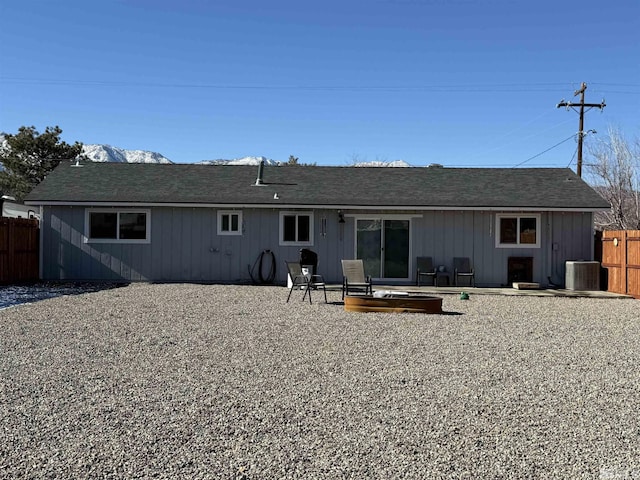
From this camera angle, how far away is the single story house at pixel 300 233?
15.8 metres

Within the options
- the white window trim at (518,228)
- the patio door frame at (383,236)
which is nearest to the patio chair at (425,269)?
the patio door frame at (383,236)

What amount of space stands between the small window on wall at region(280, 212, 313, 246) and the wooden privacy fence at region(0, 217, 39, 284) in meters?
6.45

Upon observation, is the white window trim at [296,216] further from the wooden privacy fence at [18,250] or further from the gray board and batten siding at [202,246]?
the wooden privacy fence at [18,250]

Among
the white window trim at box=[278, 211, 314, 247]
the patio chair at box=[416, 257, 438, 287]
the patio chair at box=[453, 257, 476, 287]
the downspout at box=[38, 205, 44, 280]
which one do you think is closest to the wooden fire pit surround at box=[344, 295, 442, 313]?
the patio chair at box=[416, 257, 438, 287]

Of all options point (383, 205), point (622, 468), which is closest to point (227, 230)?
point (383, 205)

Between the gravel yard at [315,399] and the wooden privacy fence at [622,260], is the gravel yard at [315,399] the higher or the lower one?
the lower one

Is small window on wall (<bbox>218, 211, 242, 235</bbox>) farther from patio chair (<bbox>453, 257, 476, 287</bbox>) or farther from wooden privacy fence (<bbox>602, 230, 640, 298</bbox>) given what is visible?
wooden privacy fence (<bbox>602, 230, 640, 298</bbox>)

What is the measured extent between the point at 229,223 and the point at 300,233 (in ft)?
6.14

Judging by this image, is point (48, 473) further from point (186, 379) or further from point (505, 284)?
point (505, 284)

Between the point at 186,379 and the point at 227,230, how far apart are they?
10882 mm

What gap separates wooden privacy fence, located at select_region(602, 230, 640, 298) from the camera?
1379cm

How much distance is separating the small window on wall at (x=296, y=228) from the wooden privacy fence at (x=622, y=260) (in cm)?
730

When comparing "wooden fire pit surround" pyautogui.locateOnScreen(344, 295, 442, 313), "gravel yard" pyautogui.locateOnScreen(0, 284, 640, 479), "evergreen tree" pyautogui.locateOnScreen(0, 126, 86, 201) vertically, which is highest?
"evergreen tree" pyautogui.locateOnScreen(0, 126, 86, 201)

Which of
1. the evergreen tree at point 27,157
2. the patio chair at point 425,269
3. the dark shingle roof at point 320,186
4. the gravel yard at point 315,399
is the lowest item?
the gravel yard at point 315,399
